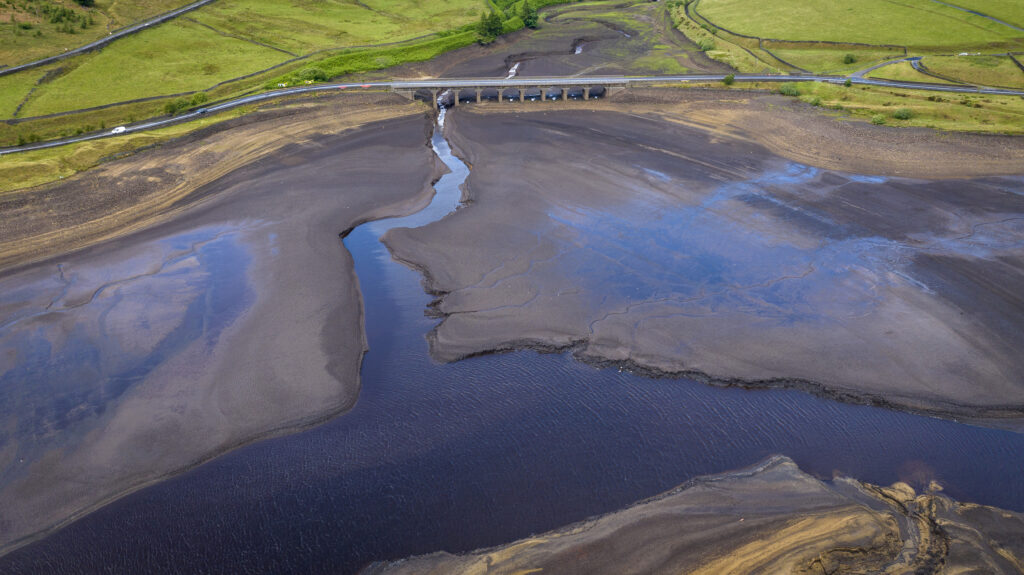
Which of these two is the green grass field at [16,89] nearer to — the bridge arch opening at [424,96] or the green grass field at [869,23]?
the bridge arch opening at [424,96]

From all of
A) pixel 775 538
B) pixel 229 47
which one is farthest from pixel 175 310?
pixel 229 47

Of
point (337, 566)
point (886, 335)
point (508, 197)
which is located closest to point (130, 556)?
point (337, 566)

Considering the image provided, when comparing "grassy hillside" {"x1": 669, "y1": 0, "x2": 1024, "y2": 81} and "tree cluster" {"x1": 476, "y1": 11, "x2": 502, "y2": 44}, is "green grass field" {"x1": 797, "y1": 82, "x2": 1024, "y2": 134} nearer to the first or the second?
"grassy hillside" {"x1": 669, "y1": 0, "x2": 1024, "y2": 81}

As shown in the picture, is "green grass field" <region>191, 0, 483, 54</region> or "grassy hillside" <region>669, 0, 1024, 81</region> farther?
"green grass field" <region>191, 0, 483, 54</region>

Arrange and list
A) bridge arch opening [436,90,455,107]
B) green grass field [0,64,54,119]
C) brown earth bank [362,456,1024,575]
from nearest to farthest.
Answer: brown earth bank [362,456,1024,575] < green grass field [0,64,54,119] < bridge arch opening [436,90,455,107]

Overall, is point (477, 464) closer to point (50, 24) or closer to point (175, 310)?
point (175, 310)

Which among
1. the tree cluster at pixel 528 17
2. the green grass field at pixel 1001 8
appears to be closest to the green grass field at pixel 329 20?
the tree cluster at pixel 528 17

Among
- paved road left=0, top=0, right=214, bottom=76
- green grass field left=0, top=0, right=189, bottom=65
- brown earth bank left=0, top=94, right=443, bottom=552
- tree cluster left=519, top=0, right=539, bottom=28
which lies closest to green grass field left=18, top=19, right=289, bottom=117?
paved road left=0, top=0, right=214, bottom=76
